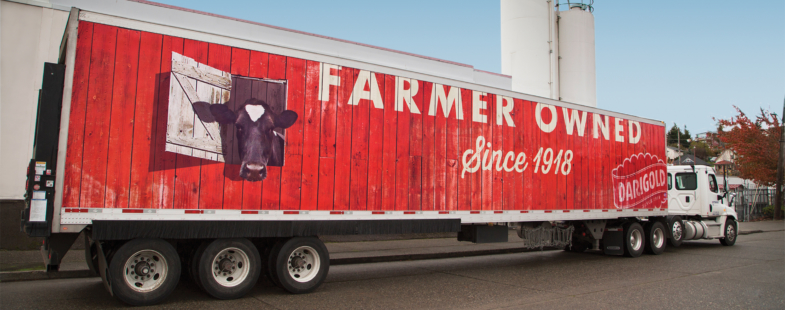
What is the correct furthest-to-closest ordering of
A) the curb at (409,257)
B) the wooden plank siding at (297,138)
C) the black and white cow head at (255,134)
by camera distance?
the curb at (409,257)
the black and white cow head at (255,134)
the wooden plank siding at (297,138)

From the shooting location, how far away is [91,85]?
20.2ft

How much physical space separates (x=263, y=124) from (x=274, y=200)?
43.5 inches

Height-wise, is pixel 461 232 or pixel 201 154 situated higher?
pixel 201 154

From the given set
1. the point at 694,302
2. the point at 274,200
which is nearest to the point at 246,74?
the point at 274,200

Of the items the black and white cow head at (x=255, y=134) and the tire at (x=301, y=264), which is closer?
the black and white cow head at (x=255, y=134)

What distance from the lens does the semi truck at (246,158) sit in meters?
6.12

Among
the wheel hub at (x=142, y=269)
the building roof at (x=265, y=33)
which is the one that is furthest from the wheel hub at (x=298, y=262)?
the building roof at (x=265, y=33)

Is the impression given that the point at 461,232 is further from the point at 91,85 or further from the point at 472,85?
the point at 91,85

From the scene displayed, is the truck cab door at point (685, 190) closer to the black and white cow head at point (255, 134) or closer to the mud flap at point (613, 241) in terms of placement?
the mud flap at point (613, 241)

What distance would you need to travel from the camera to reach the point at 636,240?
511 inches

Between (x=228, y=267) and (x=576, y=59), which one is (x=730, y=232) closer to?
(x=576, y=59)

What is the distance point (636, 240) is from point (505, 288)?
252 inches

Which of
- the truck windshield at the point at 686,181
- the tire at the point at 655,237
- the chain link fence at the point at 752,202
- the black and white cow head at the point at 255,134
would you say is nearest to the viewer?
the black and white cow head at the point at 255,134

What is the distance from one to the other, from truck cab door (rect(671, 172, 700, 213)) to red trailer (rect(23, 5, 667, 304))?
8.40 meters
